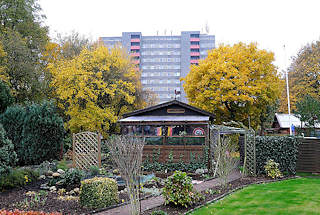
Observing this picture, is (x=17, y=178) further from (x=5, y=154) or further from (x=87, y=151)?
(x=87, y=151)

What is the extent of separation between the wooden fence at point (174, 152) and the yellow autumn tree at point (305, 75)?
17937 mm

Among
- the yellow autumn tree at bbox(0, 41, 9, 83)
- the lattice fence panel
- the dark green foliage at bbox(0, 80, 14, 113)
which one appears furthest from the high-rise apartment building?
the lattice fence panel

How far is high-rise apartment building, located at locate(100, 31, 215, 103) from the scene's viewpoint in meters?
85.2

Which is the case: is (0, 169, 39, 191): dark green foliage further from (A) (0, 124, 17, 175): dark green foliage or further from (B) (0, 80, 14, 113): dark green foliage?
(B) (0, 80, 14, 113): dark green foliage

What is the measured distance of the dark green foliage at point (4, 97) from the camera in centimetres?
1437

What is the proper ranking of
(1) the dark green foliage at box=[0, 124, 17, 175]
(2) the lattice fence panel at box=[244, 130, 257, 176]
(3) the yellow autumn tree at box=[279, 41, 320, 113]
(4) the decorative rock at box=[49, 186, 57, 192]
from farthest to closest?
(3) the yellow autumn tree at box=[279, 41, 320, 113] < (2) the lattice fence panel at box=[244, 130, 257, 176] < (4) the decorative rock at box=[49, 186, 57, 192] < (1) the dark green foliage at box=[0, 124, 17, 175]

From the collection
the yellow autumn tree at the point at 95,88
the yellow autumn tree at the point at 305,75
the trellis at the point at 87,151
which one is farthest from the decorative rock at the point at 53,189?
the yellow autumn tree at the point at 305,75

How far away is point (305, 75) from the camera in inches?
1113

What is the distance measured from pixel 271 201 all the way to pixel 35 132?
9808 millimetres

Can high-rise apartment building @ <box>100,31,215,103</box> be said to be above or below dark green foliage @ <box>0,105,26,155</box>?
above

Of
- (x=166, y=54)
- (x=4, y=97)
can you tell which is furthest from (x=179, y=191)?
(x=166, y=54)

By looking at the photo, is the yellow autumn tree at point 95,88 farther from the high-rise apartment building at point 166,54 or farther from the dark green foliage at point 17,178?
the high-rise apartment building at point 166,54

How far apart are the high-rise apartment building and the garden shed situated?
7050 cm

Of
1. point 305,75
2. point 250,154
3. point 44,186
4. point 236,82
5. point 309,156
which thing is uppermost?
point 305,75
